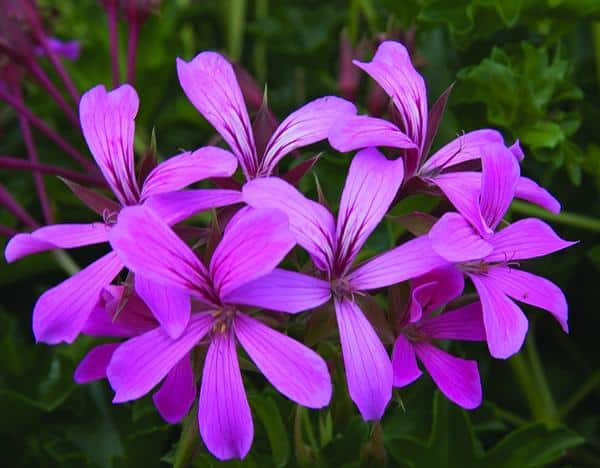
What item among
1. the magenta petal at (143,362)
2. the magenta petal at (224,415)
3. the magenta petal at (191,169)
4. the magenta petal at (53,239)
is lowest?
the magenta petal at (224,415)

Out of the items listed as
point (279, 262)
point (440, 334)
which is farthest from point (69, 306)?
point (440, 334)

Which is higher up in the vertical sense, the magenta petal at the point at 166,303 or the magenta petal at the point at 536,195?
the magenta petal at the point at 536,195

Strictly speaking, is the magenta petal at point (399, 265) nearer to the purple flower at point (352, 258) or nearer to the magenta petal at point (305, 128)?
the purple flower at point (352, 258)

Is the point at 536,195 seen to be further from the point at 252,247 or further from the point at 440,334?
the point at 252,247

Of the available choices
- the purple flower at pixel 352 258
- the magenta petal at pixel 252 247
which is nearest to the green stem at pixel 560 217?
the purple flower at pixel 352 258

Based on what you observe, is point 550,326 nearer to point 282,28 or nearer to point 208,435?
point 282,28

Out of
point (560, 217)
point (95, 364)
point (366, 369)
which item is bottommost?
point (560, 217)
